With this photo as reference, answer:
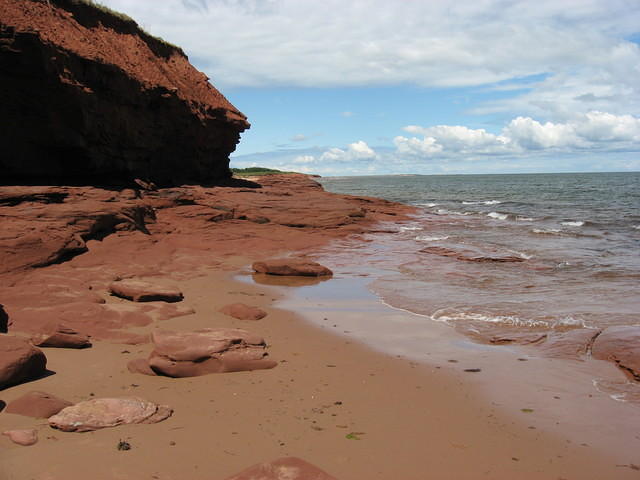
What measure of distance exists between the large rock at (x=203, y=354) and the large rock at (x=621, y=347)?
3.84 m

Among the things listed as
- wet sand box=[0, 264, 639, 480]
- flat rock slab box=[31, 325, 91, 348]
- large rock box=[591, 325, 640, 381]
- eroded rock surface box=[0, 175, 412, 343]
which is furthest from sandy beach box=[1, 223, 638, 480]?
large rock box=[591, 325, 640, 381]

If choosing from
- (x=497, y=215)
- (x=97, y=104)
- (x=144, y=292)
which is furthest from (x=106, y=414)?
(x=497, y=215)

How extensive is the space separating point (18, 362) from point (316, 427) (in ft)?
8.94

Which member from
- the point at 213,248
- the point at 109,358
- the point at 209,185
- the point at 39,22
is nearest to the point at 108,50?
the point at 39,22

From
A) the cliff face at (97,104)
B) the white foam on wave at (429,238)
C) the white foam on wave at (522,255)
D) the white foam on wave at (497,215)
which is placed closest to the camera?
the cliff face at (97,104)

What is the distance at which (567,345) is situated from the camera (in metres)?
6.72

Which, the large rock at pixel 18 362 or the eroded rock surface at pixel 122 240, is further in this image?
the eroded rock surface at pixel 122 240

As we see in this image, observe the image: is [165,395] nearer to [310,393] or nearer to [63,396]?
[63,396]

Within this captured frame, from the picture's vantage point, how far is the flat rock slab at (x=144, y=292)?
26.9 feet

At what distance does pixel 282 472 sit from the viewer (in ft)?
10.6

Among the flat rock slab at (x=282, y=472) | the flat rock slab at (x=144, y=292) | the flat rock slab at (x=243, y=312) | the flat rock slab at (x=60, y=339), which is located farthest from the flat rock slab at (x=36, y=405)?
the flat rock slab at (x=144, y=292)

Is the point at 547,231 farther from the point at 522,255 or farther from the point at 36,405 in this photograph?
the point at 36,405

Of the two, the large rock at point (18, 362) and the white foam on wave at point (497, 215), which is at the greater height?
the large rock at point (18, 362)

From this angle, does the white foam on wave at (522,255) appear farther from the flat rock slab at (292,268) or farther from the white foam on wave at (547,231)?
the white foam on wave at (547,231)
